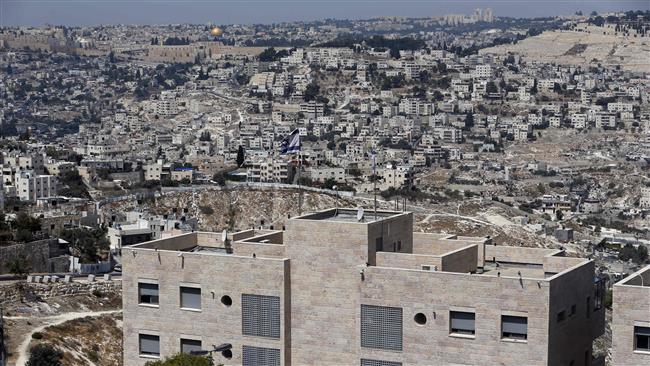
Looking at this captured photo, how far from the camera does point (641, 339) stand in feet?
51.1

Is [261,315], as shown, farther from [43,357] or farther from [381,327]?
[43,357]

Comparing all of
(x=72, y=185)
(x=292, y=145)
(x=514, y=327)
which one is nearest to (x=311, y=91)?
(x=72, y=185)

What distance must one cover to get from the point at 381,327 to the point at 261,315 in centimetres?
162

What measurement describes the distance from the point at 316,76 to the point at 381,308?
16206 centimetres

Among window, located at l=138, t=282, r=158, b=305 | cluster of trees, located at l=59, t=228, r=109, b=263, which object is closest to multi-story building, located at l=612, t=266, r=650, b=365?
window, located at l=138, t=282, r=158, b=305

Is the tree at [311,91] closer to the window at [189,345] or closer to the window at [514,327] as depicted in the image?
the window at [189,345]

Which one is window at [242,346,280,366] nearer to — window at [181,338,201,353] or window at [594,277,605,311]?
window at [181,338,201,353]

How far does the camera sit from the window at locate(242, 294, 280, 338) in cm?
1730

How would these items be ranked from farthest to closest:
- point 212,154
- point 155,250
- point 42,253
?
point 212,154 → point 42,253 → point 155,250

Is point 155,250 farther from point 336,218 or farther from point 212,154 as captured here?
point 212,154

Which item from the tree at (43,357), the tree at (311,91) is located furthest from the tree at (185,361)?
the tree at (311,91)

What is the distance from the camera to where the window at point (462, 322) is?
53.2 feet

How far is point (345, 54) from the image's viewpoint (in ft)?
620

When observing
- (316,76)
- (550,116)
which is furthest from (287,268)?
(316,76)
